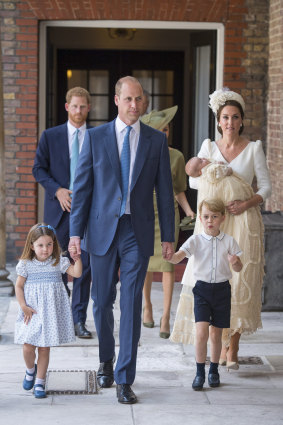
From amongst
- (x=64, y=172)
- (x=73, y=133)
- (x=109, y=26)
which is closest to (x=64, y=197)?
(x=64, y=172)

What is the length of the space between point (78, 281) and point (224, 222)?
132cm

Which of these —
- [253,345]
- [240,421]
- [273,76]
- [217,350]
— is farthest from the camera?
[273,76]

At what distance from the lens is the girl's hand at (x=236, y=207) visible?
5.48 m

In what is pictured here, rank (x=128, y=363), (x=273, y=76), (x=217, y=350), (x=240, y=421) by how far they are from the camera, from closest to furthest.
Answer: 1. (x=240, y=421)
2. (x=128, y=363)
3. (x=217, y=350)
4. (x=273, y=76)

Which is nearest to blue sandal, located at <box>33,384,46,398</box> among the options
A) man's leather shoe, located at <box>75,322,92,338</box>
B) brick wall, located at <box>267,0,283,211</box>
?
man's leather shoe, located at <box>75,322,92,338</box>

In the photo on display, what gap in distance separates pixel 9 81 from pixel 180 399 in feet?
17.5

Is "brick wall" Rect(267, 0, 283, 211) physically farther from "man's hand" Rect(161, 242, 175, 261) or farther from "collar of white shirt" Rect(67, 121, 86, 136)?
"man's hand" Rect(161, 242, 175, 261)

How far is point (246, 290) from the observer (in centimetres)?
553

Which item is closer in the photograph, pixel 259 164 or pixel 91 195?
pixel 91 195

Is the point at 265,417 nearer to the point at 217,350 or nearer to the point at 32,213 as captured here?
the point at 217,350

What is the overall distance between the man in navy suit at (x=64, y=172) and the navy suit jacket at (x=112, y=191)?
4.17ft

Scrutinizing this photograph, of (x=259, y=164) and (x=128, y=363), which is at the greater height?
(x=259, y=164)

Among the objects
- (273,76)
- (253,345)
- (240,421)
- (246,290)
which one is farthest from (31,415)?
(273,76)

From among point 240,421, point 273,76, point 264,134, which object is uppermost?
point 273,76
